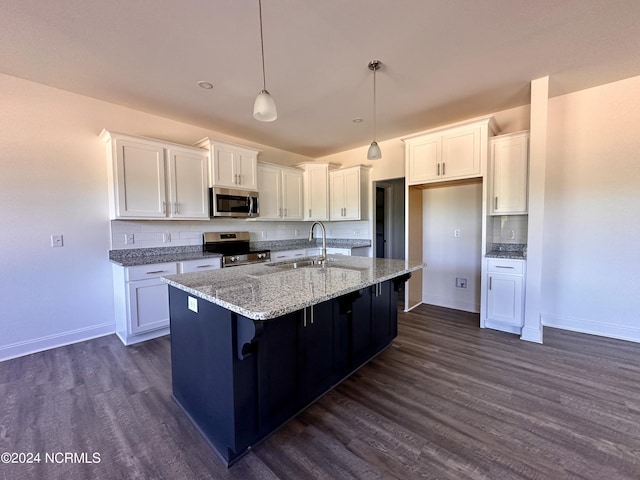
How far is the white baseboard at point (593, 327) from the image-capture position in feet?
9.25

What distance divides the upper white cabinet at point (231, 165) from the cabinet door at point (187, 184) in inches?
4.8

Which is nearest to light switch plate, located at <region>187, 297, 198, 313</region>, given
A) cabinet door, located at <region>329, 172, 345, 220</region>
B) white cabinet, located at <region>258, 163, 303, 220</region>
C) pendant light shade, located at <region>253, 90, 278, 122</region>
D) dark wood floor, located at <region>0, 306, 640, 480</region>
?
dark wood floor, located at <region>0, 306, 640, 480</region>

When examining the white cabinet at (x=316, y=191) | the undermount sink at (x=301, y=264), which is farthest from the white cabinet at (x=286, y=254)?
the undermount sink at (x=301, y=264)

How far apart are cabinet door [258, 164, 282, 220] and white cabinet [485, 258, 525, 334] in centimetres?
313

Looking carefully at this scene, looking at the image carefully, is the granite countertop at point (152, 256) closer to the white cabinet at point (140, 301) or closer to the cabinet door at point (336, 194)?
the white cabinet at point (140, 301)

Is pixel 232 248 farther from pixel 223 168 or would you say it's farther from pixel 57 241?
pixel 57 241

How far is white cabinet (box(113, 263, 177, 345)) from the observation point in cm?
279

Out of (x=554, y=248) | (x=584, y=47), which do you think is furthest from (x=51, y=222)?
(x=554, y=248)

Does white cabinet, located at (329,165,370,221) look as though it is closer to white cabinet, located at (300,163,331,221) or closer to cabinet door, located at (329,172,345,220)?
cabinet door, located at (329,172,345,220)

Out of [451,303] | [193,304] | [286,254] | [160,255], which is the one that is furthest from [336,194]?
[193,304]

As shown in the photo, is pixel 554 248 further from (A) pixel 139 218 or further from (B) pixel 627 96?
(A) pixel 139 218

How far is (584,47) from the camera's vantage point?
220cm

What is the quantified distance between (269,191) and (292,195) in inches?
19.0

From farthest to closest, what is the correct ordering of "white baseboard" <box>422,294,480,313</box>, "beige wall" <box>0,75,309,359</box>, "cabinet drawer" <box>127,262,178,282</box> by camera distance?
1. "white baseboard" <box>422,294,480,313</box>
2. "cabinet drawer" <box>127,262,178,282</box>
3. "beige wall" <box>0,75,309,359</box>
